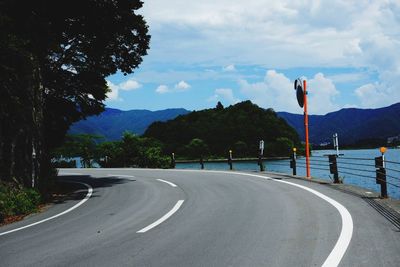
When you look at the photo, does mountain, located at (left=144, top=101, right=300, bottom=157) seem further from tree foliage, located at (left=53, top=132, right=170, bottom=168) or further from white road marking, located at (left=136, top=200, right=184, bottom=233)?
white road marking, located at (left=136, top=200, right=184, bottom=233)

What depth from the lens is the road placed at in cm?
609

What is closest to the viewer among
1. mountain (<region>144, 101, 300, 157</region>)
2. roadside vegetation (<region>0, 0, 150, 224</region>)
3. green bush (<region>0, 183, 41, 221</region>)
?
green bush (<region>0, 183, 41, 221</region>)

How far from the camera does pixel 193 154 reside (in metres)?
130

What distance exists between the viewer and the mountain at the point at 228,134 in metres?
135

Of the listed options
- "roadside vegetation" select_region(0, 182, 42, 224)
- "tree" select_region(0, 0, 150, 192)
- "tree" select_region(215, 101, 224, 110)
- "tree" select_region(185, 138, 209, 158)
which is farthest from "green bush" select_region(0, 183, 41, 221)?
"tree" select_region(215, 101, 224, 110)

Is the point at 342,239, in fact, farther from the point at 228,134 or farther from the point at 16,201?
the point at 228,134

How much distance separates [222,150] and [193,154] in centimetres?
1479

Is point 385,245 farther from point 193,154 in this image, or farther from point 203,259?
point 193,154

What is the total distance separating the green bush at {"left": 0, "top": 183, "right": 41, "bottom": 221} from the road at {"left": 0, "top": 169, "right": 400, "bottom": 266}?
2.59ft

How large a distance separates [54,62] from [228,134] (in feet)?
413

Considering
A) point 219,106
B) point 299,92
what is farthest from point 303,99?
point 219,106

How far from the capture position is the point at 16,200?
12.9 m

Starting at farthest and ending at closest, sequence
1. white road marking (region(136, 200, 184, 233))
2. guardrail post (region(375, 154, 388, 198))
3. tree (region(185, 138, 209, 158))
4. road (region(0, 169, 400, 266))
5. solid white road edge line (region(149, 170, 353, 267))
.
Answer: tree (region(185, 138, 209, 158)), guardrail post (region(375, 154, 388, 198)), white road marking (region(136, 200, 184, 233)), road (region(0, 169, 400, 266)), solid white road edge line (region(149, 170, 353, 267))

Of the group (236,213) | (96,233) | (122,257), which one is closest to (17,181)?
(96,233)
